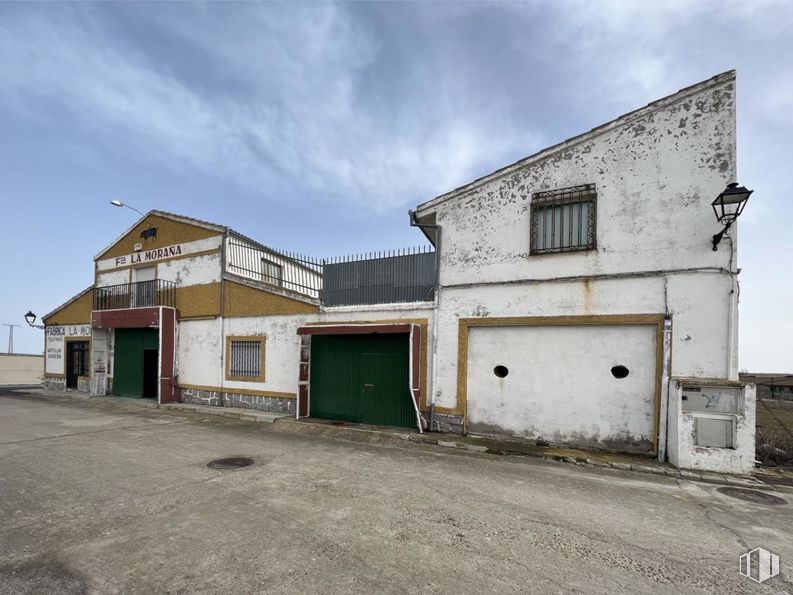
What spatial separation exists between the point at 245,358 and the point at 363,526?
1005 cm

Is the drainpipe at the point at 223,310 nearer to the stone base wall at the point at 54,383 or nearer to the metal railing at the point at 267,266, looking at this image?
the metal railing at the point at 267,266

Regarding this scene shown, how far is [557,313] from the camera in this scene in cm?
847

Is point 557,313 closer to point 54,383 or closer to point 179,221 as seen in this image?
point 179,221

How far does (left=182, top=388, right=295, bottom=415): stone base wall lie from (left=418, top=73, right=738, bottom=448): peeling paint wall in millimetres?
5284

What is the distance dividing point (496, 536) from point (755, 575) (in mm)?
2368

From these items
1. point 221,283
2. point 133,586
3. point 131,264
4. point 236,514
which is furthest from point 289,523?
point 131,264

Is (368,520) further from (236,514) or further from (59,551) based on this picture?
(59,551)

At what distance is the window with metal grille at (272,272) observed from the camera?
53.2 ft

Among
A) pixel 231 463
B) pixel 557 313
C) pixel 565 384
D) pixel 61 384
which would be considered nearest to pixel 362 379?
pixel 231 463

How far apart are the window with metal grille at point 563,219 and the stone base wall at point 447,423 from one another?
14.4 ft

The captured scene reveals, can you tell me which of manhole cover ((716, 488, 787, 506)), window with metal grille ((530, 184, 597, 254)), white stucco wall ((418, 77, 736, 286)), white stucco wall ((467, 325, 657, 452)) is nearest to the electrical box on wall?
white stucco wall ((467, 325, 657, 452))

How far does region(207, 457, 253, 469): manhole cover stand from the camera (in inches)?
267

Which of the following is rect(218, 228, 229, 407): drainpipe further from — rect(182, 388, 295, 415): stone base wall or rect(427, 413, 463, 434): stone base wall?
rect(427, 413, 463, 434): stone base wall

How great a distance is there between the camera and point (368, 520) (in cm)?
458
